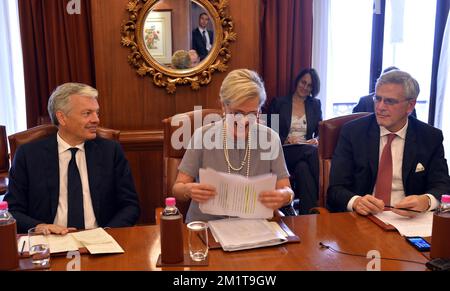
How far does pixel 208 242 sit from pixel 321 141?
101 cm

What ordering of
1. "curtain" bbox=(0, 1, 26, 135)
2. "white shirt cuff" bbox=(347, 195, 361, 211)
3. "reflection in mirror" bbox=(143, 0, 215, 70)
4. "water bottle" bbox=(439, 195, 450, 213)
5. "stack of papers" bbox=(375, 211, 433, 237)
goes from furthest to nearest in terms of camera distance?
"curtain" bbox=(0, 1, 26, 135), "reflection in mirror" bbox=(143, 0, 215, 70), "white shirt cuff" bbox=(347, 195, 361, 211), "stack of papers" bbox=(375, 211, 433, 237), "water bottle" bbox=(439, 195, 450, 213)

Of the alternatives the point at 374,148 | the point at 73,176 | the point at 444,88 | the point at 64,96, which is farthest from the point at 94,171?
the point at 444,88

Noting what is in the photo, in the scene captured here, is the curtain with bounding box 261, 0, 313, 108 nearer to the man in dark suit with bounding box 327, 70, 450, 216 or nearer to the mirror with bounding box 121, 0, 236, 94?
the mirror with bounding box 121, 0, 236, 94

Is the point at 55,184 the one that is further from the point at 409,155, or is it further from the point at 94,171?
the point at 409,155

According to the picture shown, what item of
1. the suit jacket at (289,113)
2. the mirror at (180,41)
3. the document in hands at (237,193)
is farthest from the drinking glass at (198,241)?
the suit jacket at (289,113)

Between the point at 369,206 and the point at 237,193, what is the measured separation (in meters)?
0.55

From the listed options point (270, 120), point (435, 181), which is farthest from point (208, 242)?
point (270, 120)

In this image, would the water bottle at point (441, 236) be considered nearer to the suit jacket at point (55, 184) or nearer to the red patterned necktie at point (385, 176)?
the red patterned necktie at point (385, 176)

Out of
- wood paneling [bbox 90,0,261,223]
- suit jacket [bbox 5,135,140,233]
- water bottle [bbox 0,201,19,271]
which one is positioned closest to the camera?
water bottle [bbox 0,201,19,271]

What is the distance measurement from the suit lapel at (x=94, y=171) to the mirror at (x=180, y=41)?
127 cm

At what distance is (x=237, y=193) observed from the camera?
1.60 m

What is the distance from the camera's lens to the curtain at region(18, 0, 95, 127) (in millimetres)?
3396

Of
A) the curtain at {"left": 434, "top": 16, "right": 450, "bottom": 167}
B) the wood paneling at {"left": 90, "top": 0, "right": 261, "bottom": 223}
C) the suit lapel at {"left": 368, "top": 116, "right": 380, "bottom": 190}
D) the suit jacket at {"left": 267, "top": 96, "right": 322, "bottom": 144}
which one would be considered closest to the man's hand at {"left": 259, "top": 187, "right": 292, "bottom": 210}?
the suit lapel at {"left": 368, "top": 116, "right": 380, "bottom": 190}

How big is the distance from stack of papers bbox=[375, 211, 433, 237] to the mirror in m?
1.92
